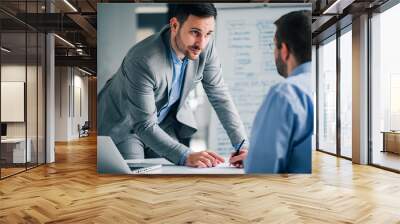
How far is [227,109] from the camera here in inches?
245

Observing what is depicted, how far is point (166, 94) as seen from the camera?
6.00 metres

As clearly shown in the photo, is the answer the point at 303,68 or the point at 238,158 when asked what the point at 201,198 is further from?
the point at 303,68

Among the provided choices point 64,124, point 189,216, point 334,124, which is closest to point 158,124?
point 189,216

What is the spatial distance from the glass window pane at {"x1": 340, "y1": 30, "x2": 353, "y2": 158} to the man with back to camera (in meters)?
3.28

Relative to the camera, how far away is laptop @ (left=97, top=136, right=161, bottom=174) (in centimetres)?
612

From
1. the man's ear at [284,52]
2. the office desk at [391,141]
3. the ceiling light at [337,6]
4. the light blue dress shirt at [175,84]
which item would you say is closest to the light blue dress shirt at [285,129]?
the man's ear at [284,52]

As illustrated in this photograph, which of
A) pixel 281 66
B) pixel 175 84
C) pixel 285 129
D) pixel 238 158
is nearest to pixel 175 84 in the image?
pixel 175 84

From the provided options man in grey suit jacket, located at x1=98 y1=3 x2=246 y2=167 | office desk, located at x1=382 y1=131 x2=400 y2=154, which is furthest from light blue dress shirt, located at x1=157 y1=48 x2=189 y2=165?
office desk, located at x1=382 y1=131 x2=400 y2=154

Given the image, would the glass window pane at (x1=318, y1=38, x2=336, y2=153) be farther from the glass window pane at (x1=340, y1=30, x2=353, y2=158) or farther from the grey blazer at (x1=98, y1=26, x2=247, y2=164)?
the grey blazer at (x1=98, y1=26, x2=247, y2=164)

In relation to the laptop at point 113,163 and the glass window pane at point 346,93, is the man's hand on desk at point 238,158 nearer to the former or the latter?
the laptop at point 113,163

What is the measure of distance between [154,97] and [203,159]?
1.22 meters

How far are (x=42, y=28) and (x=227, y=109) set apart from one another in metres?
4.27

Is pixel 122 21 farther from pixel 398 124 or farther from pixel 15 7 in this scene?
pixel 398 124

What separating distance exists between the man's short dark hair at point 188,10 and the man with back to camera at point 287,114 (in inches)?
43.5
